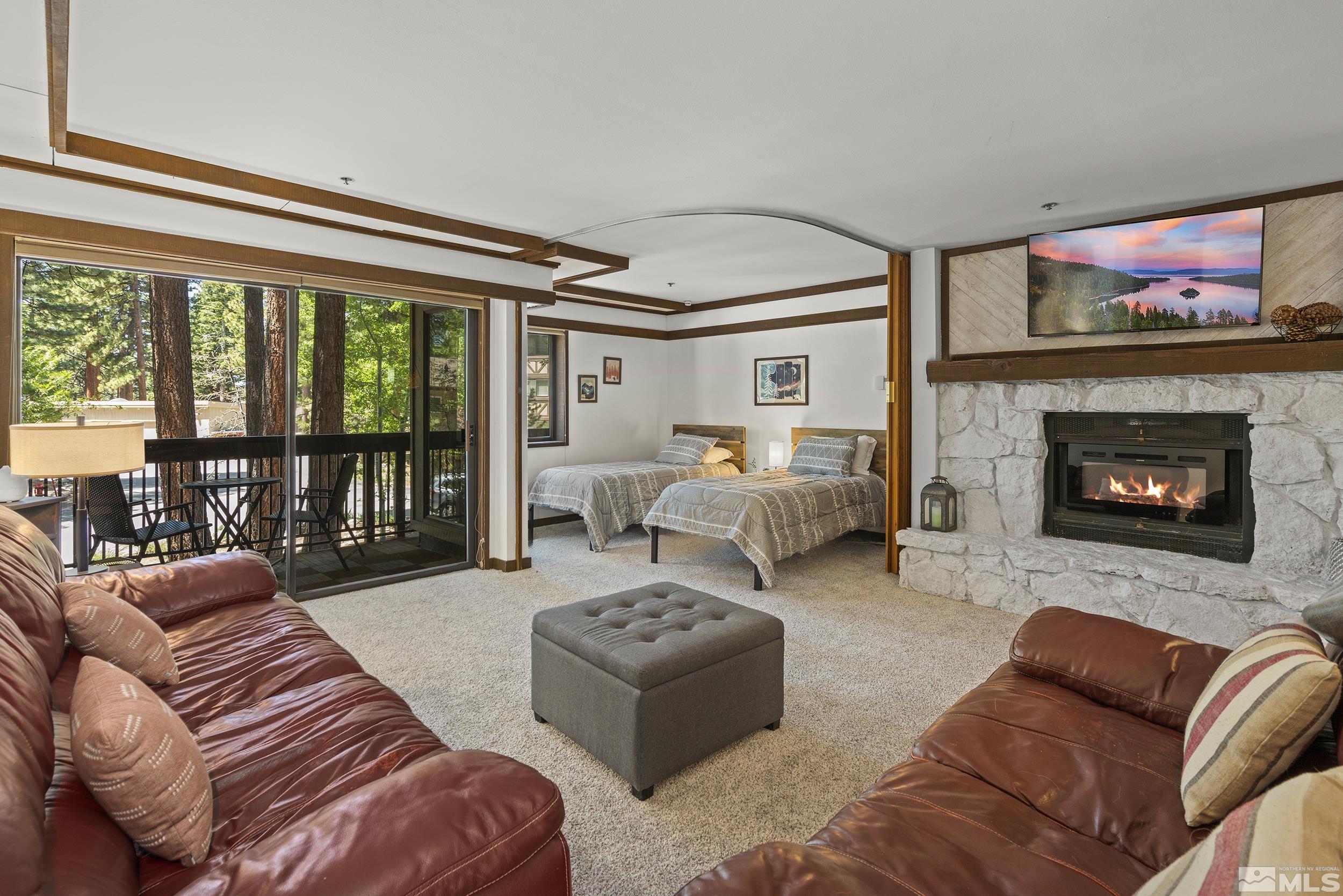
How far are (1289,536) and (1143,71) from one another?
2.73 meters

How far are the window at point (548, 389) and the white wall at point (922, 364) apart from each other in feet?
12.3

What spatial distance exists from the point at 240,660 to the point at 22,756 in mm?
1176

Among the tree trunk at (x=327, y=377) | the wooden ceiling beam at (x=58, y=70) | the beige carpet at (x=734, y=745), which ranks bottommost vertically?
the beige carpet at (x=734, y=745)

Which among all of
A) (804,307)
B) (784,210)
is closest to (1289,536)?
(784,210)

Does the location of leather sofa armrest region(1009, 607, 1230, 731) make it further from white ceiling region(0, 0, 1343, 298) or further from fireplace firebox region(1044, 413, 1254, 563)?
fireplace firebox region(1044, 413, 1254, 563)

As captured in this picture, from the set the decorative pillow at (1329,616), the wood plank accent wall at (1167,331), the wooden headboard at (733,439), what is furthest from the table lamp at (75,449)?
the wooden headboard at (733,439)

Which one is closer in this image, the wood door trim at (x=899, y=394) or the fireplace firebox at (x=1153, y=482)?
the fireplace firebox at (x=1153, y=482)

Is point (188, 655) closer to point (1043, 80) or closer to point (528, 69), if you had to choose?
point (528, 69)

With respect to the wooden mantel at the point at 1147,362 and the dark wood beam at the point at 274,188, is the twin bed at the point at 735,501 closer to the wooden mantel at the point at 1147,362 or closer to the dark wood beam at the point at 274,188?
the wooden mantel at the point at 1147,362

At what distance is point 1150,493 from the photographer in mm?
4160

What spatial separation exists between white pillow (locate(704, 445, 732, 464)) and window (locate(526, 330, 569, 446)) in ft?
5.06

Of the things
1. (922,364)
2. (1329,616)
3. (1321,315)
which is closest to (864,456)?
(922,364)

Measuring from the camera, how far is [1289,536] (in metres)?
3.56

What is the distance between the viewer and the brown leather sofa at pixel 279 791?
93cm
